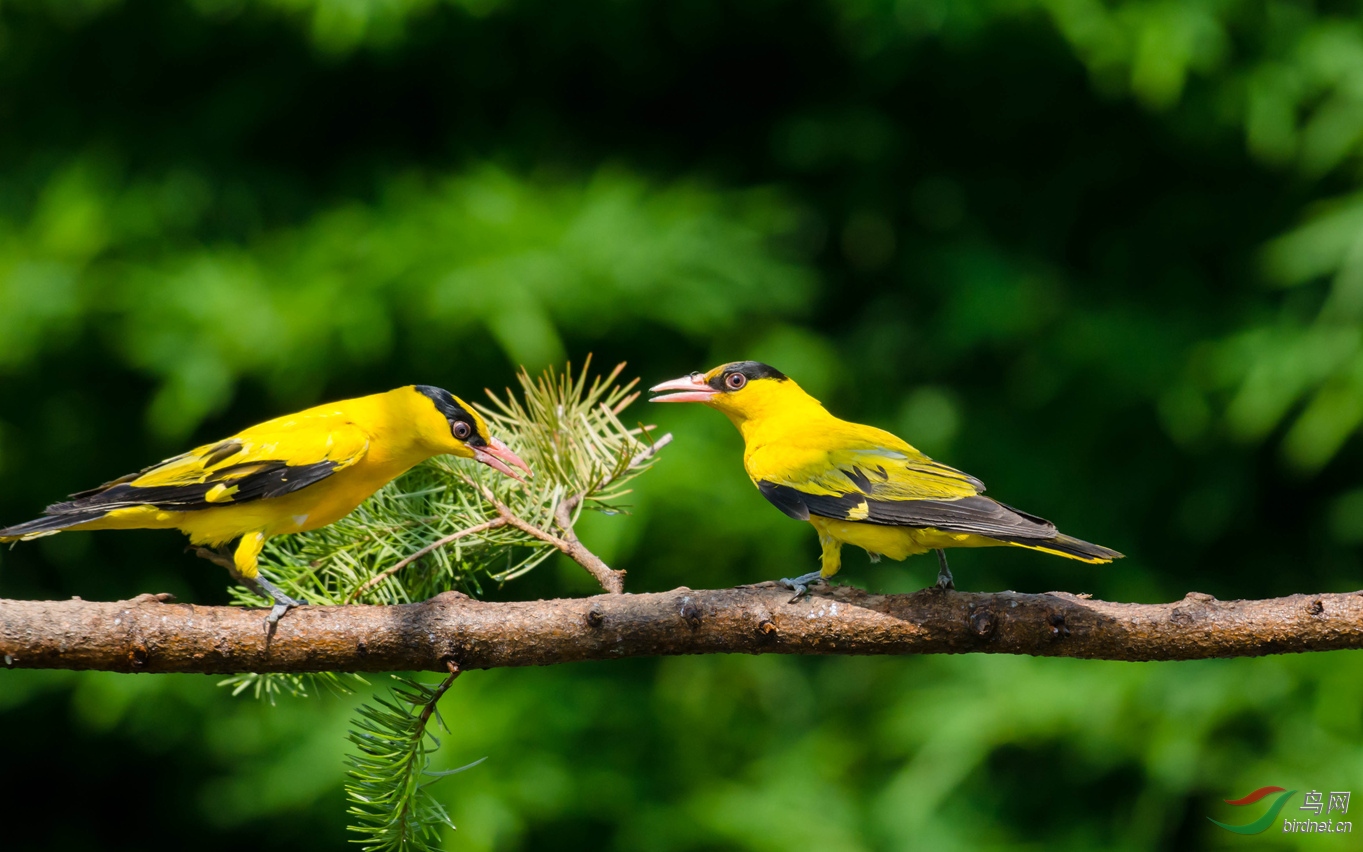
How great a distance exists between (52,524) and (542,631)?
1180mm

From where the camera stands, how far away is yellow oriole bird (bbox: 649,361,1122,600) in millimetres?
2137

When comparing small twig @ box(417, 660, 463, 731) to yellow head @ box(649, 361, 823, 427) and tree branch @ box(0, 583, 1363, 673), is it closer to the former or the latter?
tree branch @ box(0, 583, 1363, 673)

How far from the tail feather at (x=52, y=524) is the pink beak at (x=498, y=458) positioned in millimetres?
850

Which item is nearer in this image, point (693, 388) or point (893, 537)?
point (893, 537)

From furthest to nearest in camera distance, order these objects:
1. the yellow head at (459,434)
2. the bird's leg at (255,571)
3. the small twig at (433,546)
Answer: the yellow head at (459,434) < the small twig at (433,546) < the bird's leg at (255,571)

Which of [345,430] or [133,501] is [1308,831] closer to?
[345,430]

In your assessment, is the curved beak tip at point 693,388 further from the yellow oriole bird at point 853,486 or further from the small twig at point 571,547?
the small twig at point 571,547

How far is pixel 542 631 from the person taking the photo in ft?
6.79

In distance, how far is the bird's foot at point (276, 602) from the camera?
2.09 meters

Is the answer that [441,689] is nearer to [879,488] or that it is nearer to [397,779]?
[397,779]

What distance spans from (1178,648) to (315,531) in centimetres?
207

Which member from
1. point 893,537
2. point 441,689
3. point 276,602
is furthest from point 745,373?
point 276,602

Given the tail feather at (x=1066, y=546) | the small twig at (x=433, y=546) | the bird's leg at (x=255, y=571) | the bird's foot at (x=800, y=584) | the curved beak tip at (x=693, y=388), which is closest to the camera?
the tail feather at (x=1066, y=546)

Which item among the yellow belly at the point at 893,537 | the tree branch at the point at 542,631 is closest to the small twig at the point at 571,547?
the tree branch at the point at 542,631
